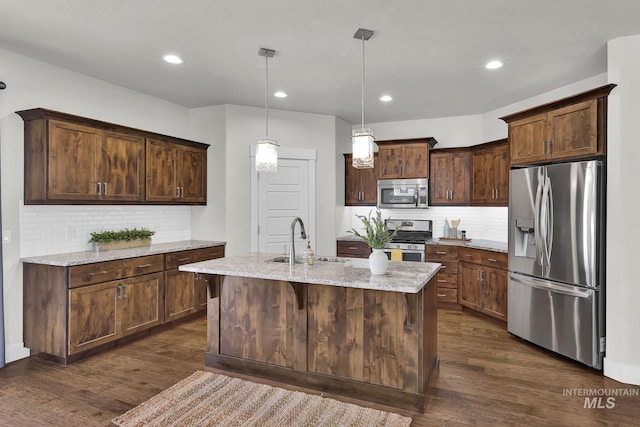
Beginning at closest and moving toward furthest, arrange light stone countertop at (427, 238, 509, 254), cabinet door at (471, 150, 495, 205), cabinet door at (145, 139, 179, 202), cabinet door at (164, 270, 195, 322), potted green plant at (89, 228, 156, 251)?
potted green plant at (89, 228, 156, 251) < cabinet door at (164, 270, 195, 322) < cabinet door at (145, 139, 179, 202) < light stone countertop at (427, 238, 509, 254) < cabinet door at (471, 150, 495, 205)

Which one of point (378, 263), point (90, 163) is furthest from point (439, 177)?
point (90, 163)

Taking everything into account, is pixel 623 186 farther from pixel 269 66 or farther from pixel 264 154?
pixel 269 66

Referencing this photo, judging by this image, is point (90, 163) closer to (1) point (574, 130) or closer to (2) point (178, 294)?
(2) point (178, 294)

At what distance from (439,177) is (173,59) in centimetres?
404

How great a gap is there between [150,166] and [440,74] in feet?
11.6

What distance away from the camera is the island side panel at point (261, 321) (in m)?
3.13

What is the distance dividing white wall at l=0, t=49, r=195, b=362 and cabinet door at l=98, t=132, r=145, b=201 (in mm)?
378

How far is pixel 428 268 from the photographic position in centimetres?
308

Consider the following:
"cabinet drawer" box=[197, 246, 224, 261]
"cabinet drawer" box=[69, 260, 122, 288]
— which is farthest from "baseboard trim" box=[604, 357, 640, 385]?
"cabinet drawer" box=[69, 260, 122, 288]

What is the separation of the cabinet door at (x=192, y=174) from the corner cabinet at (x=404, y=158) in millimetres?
2700

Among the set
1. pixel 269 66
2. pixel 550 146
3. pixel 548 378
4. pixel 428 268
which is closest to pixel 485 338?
pixel 548 378

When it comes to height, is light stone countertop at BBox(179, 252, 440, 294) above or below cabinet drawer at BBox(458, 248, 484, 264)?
above

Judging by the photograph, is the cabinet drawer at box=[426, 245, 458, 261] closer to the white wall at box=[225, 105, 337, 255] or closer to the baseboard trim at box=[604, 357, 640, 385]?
the white wall at box=[225, 105, 337, 255]

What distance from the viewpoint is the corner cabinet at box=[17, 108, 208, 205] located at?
3.59m
